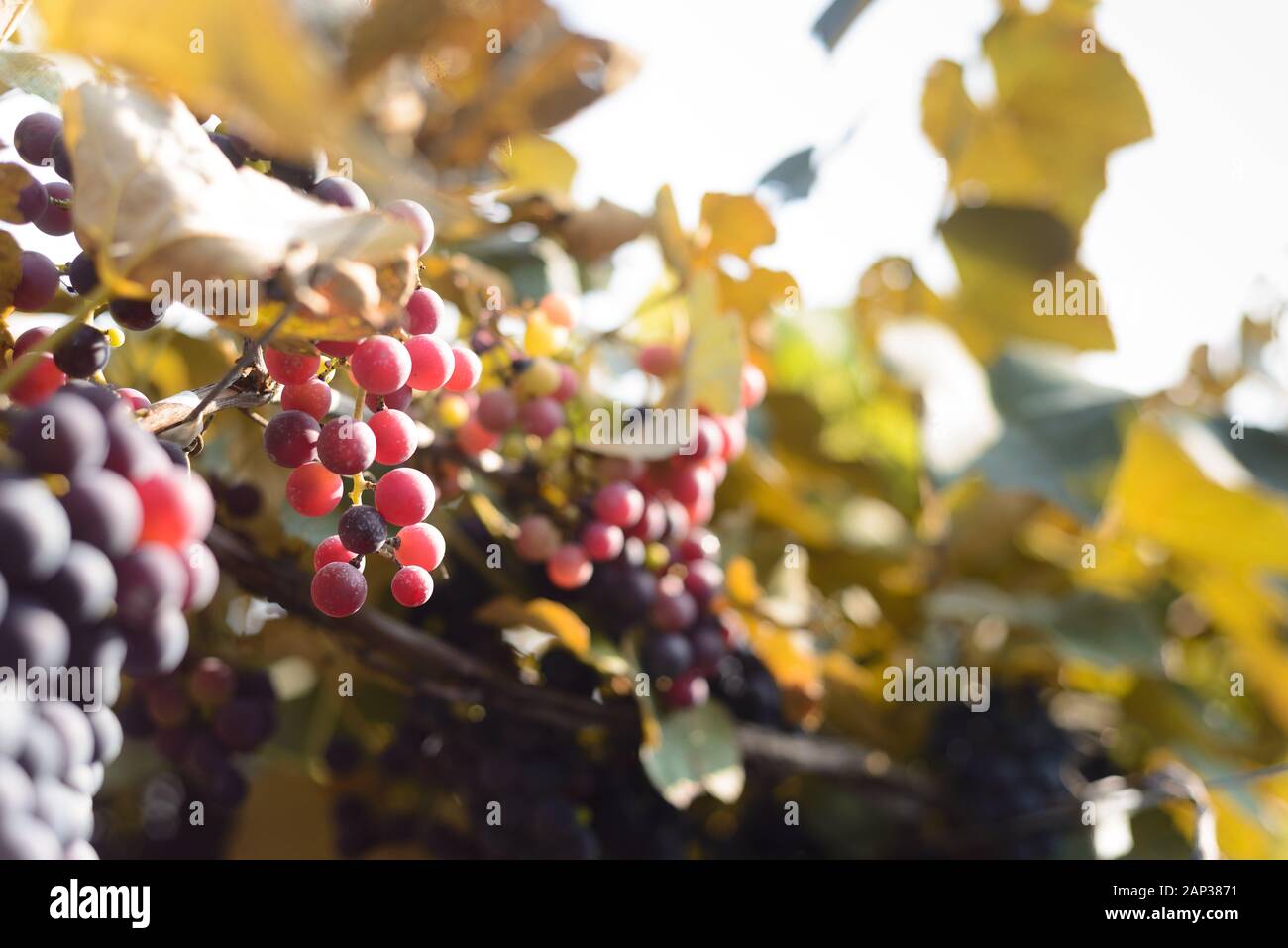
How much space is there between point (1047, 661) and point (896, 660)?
5.6 inches

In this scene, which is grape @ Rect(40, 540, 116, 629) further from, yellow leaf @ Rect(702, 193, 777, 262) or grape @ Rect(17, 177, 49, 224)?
yellow leaf @ Rect(702, 193, 777, 262)

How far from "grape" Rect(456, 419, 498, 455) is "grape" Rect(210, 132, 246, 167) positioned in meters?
0.22

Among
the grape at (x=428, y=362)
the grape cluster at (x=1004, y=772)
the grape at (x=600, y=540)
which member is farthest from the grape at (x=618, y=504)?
the grape cluster at (x=1004, y=772)

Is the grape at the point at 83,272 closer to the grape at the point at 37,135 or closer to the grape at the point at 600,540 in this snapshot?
the grape at the point at 37,135

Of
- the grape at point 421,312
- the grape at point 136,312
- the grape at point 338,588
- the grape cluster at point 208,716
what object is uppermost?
→ the grape at point 421,312

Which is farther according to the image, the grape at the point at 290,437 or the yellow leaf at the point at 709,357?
the yellow leaf at the point at 709,357

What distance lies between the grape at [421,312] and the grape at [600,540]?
0.75ft

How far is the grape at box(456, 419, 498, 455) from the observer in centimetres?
57

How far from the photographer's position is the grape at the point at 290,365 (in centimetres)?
36

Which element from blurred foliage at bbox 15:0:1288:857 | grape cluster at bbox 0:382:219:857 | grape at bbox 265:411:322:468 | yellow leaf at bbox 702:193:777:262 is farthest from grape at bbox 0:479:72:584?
yellow leaf at bbox 702:193:777:262

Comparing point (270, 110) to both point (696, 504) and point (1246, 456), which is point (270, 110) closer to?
point (696, 504)

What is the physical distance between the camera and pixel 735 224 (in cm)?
76

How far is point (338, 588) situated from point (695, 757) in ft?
1.12
